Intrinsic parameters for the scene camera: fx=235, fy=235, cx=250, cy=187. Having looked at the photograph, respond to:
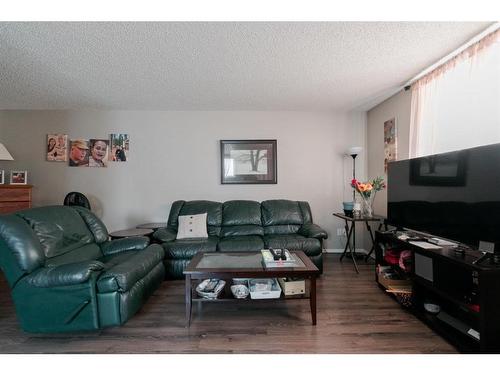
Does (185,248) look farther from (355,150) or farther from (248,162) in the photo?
(355,150)

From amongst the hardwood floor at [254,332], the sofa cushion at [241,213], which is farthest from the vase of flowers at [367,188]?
the sofa cushion at [241,213]

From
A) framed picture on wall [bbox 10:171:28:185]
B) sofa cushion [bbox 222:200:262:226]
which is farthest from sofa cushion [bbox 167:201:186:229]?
framed picture on wall [bbox 10:171:28:185]

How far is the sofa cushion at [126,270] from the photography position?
177 centimetres

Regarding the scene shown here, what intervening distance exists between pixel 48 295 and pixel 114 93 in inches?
97.4

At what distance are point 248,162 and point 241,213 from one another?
884mm

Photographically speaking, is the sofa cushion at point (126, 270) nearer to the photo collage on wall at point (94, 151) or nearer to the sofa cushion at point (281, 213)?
the sofa cushion at point (281, 213)

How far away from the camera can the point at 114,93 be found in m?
3.10

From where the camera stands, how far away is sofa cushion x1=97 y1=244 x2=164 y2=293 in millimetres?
1774

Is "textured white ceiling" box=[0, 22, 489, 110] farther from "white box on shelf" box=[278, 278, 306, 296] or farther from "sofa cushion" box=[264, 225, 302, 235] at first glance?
"white box on shelf" box=[278, 278, 306, 296]

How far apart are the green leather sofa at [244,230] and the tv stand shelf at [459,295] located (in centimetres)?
111

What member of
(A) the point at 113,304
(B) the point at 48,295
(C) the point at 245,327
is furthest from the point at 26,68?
(C) the point at 245,327

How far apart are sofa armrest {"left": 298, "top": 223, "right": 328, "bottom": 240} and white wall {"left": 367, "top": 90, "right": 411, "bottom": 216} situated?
114cm
